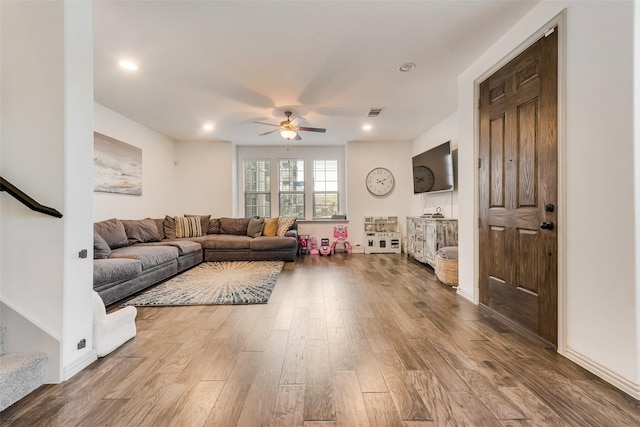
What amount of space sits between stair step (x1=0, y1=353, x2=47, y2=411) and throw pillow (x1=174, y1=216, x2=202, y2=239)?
4.02 metres

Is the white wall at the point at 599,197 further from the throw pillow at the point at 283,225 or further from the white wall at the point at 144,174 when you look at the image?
the white wall at the point at 144,174

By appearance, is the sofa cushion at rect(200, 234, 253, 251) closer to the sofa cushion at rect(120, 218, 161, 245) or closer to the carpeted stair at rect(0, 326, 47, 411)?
the sofa cushion at rect(120, 218, 161, 245)

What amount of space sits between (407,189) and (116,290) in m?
5.87

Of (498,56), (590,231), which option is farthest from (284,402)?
(498,56)

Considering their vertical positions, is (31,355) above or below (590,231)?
below

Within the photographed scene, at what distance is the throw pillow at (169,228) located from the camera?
5328mm

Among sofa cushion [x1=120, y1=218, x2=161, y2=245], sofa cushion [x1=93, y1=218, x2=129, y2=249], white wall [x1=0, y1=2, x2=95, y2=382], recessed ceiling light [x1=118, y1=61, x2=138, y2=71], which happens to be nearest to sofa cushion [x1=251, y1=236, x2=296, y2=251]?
sofa cushion [x1=120, y1=218, x2=161, y2=245]

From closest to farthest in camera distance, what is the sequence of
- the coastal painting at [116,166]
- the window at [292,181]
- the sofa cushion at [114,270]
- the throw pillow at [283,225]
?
the sofa cushion at [114,270], the coastal painting at [116,166], the throw pillow at [283,225], the window at [292,181]

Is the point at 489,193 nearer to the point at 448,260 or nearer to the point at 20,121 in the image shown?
the point at 448,260

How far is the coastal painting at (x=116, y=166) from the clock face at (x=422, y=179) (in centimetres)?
542

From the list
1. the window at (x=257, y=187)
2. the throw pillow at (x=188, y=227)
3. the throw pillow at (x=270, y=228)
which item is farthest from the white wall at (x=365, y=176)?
the throw pillow at (x=188, y=227)

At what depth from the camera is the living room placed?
151 centimetres

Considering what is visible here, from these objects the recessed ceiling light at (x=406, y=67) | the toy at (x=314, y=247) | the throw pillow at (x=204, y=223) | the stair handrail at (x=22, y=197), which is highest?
the recessed ceiling light at (x=406, y=67)

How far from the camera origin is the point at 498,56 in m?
2.55
